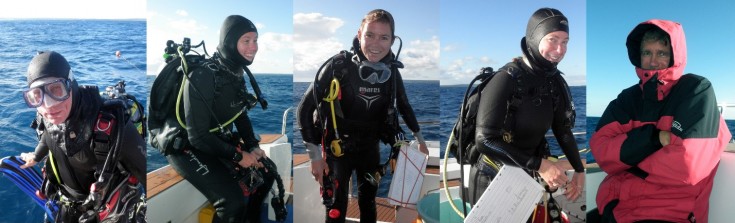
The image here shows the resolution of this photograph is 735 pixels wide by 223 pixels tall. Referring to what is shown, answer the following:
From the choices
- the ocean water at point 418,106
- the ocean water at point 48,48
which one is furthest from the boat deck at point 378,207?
the ocean water at point 48,48

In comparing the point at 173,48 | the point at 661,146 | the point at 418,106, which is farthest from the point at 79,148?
the point at 661,146

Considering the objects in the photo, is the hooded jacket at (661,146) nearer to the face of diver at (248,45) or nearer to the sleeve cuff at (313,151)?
the sleeve cuff at (313,151)

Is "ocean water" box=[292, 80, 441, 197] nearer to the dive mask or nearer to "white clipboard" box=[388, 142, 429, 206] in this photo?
"white clipboard" box=[388, 142, 429, 206]

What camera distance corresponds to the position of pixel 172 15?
7.11 feet

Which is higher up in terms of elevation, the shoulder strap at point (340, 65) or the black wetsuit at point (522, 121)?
the shoulder strap at point (340, 65)

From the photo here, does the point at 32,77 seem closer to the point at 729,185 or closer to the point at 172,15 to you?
the point at 172,15

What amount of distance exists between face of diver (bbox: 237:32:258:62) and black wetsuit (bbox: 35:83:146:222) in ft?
2.16

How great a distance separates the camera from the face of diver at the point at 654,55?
216cm

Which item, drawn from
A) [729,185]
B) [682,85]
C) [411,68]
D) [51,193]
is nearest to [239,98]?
[411,68]

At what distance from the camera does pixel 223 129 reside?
6.58 feet

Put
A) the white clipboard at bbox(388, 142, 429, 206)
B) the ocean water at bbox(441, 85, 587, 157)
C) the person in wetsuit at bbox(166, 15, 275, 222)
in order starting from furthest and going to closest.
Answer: the white clipboard at bbox(388, 142, 429, 206), the ocean water at bbox(441, 85, 587, 157), the person in wetsuit at bbox(166, 15, 275, 222)

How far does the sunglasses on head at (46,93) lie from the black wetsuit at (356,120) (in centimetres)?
107

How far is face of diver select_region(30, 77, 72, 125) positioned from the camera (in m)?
1.91

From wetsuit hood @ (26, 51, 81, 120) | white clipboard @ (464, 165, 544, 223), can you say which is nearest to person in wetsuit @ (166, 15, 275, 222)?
wetsuit hood @ (26, 51, 81, 120)
